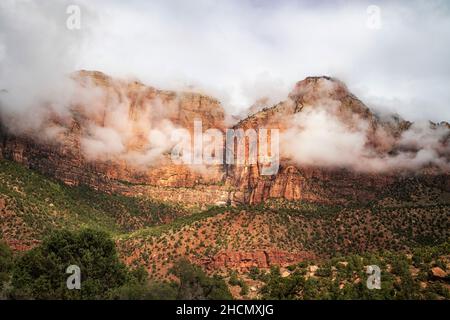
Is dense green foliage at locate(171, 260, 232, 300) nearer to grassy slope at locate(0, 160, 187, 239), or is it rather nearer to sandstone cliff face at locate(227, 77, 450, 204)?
grassy slope at locate(0, 160, 187, 239)

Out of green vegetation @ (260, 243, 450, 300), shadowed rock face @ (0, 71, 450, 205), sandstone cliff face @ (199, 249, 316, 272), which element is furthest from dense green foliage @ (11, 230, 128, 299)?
shadowed rock face @ (0, 71, 450, 205)

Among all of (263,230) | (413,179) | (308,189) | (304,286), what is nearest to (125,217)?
(308,189)

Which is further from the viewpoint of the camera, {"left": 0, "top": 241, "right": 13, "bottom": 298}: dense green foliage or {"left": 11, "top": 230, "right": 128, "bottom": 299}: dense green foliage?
{"left": 0, "top": 241, "right": 13, "bottom": 298}: dense green foliage

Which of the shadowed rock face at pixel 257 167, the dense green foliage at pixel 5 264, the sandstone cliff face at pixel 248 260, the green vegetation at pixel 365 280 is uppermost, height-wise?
the shadowed rock face at pixel 257 167

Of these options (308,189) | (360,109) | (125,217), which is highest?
(360,109)

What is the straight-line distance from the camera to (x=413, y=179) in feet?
412

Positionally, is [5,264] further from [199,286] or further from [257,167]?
[257,167]

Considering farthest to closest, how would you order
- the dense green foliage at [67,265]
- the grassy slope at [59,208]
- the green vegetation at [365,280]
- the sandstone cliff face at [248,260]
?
the grassy slope at [59,208] < the sandstone cliff face at [248,260] < the dense green foliage at [67,265] < the green vegetation at [365,280]

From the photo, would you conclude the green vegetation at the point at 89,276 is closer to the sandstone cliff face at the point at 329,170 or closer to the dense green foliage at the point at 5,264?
the dense green foliage at the point at 5,264

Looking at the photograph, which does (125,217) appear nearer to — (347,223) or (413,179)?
(347,223)

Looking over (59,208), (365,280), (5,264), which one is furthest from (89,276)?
(59,208)

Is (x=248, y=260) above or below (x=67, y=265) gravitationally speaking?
below

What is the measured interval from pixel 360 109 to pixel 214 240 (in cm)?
9492

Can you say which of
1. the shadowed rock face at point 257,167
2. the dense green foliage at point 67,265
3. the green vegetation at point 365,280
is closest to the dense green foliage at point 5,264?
the dense green foliage at point 67,265
